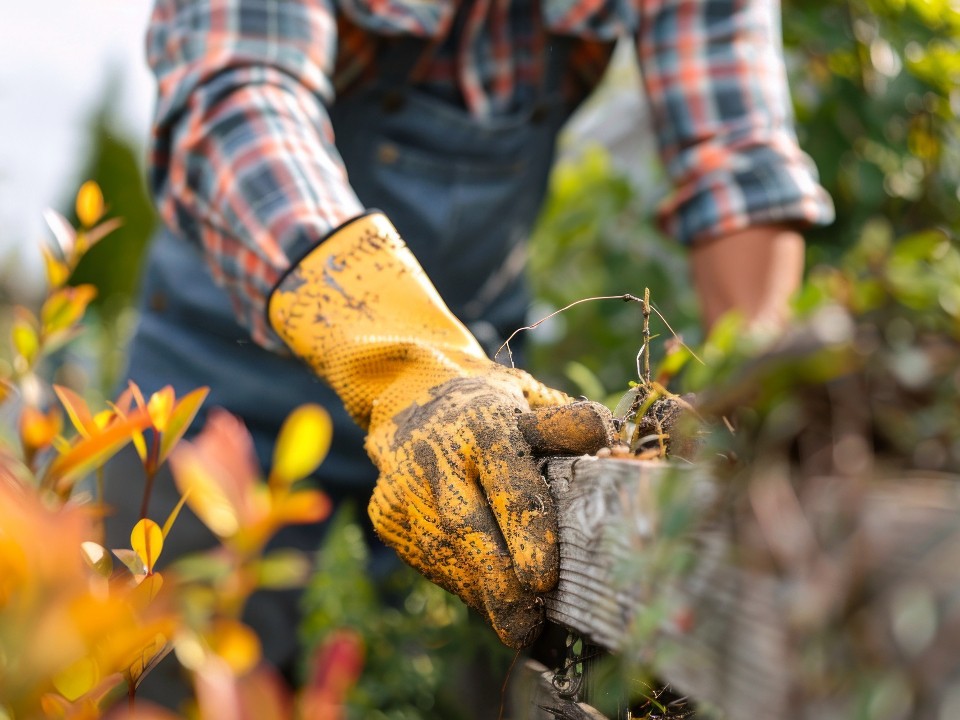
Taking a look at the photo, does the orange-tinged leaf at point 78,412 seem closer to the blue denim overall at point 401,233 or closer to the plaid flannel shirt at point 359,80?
the plaid flannel shirt at point 359,80

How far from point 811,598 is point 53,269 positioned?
60cm

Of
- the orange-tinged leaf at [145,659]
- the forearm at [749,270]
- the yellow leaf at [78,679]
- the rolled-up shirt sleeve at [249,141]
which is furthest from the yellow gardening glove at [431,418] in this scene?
the forearm at [749,270]

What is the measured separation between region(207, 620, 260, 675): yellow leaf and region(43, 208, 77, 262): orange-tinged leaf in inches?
17.8

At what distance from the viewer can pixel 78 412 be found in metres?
0.56

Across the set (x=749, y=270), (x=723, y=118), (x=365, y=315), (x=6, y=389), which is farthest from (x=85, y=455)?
(x=723, y=118)

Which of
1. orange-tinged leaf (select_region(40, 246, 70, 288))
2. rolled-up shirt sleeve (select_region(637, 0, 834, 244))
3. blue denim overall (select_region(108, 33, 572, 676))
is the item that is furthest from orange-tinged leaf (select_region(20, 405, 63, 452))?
rolled-up shirt sleeve (select_region(637, 0, 834, 244))

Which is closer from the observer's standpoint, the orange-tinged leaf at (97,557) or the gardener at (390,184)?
the orange-tinged leaf at (97,557)

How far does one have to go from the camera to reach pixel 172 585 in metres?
0.42

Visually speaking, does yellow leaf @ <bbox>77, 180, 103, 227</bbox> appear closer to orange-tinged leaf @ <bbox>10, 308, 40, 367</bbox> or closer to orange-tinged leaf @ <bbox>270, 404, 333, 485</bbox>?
orange-tinged leaf @ <bbox>10, 308, 40, 367</bbox>

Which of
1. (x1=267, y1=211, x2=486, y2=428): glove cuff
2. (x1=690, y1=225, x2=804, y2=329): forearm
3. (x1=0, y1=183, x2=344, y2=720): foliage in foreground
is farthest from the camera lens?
(x1=690, y1=225, x2=804, y2=329): forearm

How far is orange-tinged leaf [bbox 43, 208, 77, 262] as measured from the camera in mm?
721

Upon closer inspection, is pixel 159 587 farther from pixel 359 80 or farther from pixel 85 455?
pixel 359 80

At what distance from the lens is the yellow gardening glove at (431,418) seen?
991 millimetres

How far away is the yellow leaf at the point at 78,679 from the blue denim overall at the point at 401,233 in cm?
165
